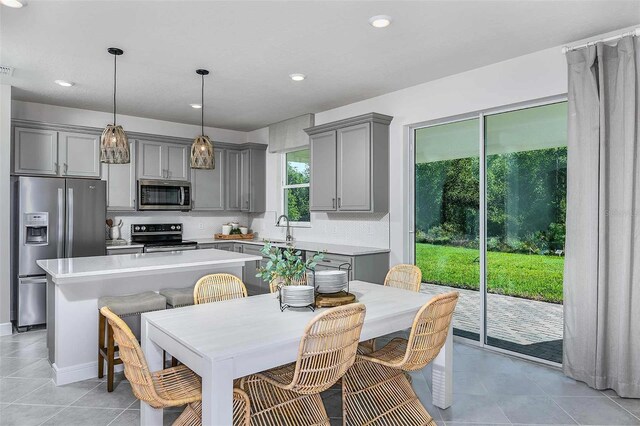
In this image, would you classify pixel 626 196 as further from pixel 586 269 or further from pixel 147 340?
pixel 147 340

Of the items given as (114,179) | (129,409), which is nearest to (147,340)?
(129,409)

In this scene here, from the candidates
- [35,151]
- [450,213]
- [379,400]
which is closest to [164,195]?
[35,151]

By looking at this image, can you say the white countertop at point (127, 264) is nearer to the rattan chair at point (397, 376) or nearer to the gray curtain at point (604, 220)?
the rattan chair at point (397, 376)

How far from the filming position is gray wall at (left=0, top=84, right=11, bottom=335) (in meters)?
4.47

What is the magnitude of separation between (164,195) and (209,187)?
0.70 meters

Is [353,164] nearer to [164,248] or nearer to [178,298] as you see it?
[178,298]

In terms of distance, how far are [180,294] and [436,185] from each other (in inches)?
109

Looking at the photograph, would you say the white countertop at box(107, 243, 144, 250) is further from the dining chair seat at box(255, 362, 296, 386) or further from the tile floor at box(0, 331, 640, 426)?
the dining chair seat at box(255, 362, 296, 386)

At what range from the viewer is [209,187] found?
649 cm

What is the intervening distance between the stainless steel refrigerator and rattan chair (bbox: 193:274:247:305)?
268 cm

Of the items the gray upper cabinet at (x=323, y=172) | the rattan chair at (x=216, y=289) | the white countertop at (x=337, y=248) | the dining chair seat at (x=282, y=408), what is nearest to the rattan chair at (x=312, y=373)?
the dining chair seat at (x=282, y=408)

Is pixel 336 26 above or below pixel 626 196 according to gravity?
above

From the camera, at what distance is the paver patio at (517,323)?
365cm

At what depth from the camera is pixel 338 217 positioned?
553 cm
